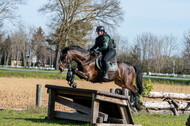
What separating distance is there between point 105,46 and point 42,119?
11.8ft

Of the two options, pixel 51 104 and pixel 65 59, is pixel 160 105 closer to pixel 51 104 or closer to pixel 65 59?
pixel 65 59

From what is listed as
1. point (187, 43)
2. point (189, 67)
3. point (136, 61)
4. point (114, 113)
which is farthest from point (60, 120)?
point (189, 67)

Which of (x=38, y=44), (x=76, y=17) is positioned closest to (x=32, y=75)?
(x=76, y=17)

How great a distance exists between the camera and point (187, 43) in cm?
4669

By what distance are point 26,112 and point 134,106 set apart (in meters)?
4.44

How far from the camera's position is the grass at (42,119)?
7.54 meters

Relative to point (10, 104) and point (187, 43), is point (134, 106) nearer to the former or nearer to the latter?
point (10, 104)

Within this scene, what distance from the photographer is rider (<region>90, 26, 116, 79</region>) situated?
10506 millimetres

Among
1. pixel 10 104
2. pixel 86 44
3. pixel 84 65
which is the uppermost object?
pixel 86 44

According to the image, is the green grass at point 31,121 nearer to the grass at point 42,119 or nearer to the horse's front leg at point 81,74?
the grass at point 42,119

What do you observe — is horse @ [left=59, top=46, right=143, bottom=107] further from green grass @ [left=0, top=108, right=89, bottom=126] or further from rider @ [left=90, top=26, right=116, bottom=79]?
green grass @ [left=0, top=108, right=89, bottom=126]

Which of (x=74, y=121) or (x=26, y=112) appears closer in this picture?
(x=74, y=121)

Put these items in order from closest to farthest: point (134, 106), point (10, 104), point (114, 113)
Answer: point (114, 113), point (134, 106), point (10, 104)

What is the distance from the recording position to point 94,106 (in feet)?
23.2
